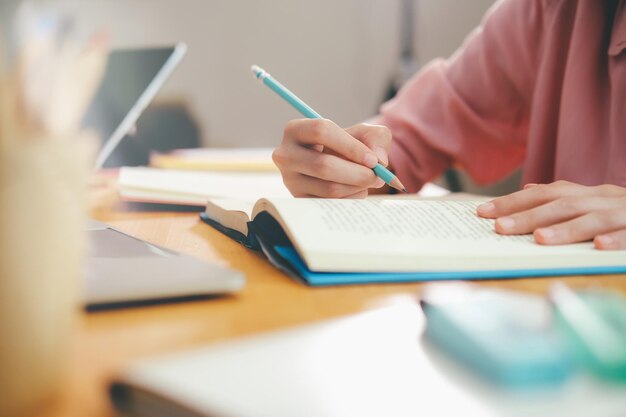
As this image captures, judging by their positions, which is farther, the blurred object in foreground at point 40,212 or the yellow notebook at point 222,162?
the yellow notebook at point 222,162

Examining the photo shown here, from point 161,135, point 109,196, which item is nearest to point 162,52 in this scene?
point 109,196

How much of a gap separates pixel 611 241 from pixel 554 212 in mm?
54

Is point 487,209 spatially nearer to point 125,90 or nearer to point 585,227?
point 585,227

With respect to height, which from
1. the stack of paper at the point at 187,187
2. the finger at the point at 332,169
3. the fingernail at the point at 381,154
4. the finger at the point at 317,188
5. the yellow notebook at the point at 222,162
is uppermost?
the fingernail at the point at 381,154

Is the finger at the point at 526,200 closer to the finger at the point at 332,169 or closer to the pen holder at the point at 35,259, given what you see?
the finger at the point at 332,169

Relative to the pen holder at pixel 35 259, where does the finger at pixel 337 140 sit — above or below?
below

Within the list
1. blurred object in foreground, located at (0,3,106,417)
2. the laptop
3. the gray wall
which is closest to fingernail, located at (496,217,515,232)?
the laptop

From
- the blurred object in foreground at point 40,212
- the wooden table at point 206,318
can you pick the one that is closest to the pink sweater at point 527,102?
the wooden table at point 206,318

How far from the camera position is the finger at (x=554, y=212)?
1.84 ft

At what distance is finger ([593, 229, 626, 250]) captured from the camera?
0.53m

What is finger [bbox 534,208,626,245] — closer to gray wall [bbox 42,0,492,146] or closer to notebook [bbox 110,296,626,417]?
notebook [bbox 110,296,626,417]

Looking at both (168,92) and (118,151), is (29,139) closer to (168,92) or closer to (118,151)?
(118,151)

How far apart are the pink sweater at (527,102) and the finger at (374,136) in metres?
0.31

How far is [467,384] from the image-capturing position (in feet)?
0.87
